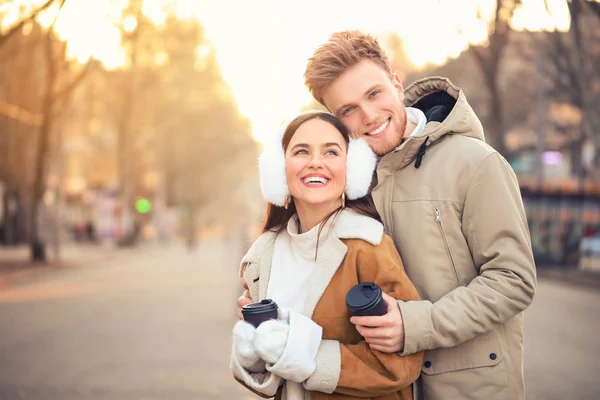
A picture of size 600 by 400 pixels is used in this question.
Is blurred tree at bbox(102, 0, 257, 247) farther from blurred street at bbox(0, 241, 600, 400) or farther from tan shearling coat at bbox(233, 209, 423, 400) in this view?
tan shearling coat at bbox(233, 209, 423, 400)

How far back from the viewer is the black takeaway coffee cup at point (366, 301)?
3.02 meters

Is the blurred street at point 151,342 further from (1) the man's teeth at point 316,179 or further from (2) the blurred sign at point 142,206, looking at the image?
(2) the blurred sign at point 142,206

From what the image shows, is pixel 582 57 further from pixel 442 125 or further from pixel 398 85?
pixel 442 125

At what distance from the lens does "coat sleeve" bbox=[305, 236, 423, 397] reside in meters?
3.10

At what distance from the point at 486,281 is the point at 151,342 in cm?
940

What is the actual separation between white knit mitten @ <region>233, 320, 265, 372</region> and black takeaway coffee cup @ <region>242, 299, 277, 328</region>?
4 centimetres

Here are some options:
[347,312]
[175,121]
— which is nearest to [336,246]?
[347,312]

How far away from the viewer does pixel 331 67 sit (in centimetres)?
349

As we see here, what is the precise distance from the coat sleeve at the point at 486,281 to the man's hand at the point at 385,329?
26mm

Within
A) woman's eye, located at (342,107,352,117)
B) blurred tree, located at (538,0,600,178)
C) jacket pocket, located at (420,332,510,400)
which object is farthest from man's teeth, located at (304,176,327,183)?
blurred tree, located at (538,0,600,178)

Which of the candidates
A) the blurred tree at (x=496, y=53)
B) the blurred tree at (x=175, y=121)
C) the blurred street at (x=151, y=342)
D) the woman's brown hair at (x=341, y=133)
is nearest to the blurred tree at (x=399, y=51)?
the blurred tree at (x=175, y=121)

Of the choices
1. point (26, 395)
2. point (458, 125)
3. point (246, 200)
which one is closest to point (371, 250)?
point (458, 125)

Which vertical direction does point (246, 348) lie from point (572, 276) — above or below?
above

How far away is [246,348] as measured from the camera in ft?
10.3
